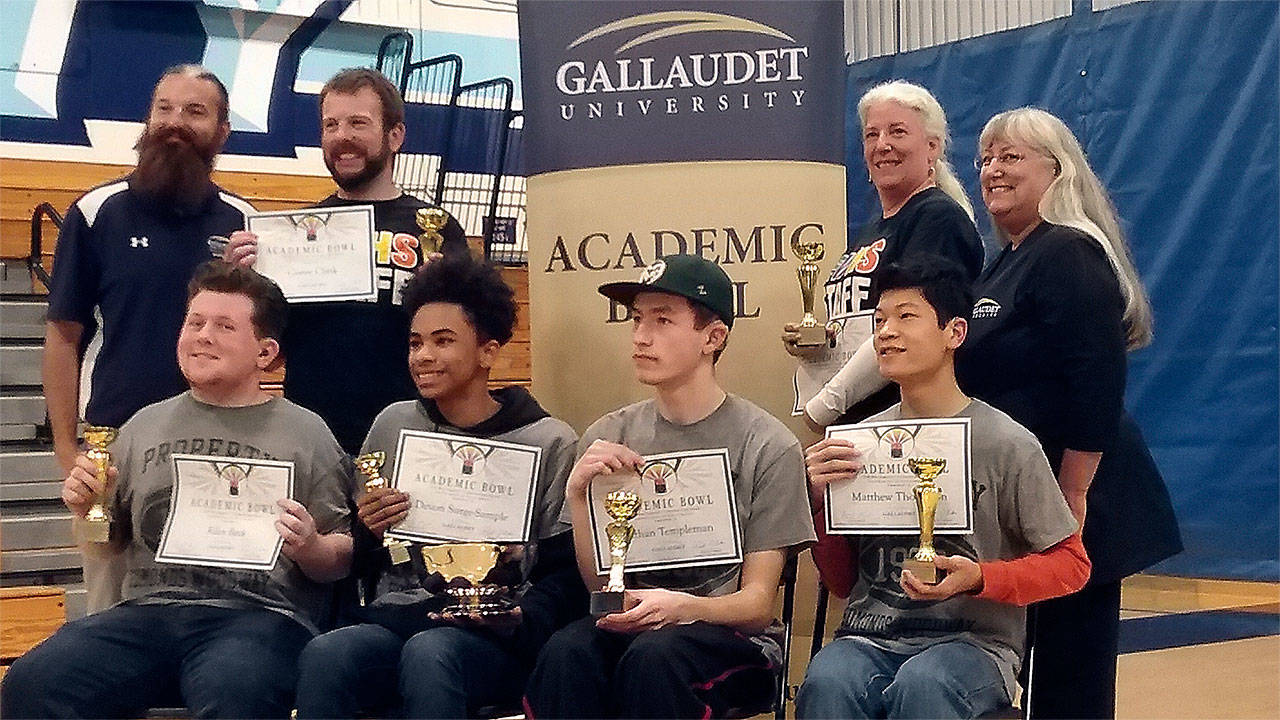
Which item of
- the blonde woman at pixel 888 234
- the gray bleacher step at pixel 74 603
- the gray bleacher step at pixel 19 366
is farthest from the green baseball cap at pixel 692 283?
the gray bleacher step at pixel 19 366

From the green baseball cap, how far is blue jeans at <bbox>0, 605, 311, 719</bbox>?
3.80ft

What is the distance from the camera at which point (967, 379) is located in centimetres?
303

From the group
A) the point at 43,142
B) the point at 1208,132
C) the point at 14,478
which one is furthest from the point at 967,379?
the point at 43,142

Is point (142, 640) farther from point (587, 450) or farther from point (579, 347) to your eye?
point (579, 347)

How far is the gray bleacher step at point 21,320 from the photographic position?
679 cm

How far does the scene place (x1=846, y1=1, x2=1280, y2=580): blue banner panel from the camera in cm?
616

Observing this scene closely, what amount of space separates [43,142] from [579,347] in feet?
18.3

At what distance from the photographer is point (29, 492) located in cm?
643

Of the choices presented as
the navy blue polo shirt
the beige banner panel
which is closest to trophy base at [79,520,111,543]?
the navy blue polo shirt

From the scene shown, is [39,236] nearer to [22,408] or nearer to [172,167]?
[22,408]

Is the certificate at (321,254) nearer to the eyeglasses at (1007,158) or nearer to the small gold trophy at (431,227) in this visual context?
the small gold trophy at (431,227)

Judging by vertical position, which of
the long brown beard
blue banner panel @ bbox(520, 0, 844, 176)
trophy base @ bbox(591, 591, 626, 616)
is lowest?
trophy base @ bbox(591, 591, 626, 616)

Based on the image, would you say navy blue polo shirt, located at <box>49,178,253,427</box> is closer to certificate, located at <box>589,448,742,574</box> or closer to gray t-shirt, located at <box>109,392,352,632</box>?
gray t-shirt, located at <box>109,392,352,632</box>

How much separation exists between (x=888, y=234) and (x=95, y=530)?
2082mm
